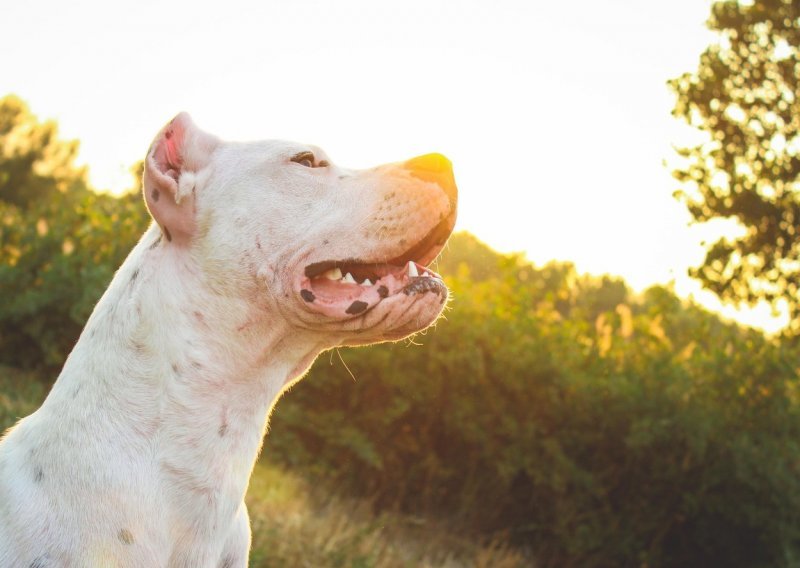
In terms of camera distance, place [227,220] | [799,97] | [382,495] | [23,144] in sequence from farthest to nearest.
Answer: [23,144]
[799,97]
[382,495]
[227,220]

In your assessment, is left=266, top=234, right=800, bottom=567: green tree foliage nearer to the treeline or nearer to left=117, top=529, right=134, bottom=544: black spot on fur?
the treeline

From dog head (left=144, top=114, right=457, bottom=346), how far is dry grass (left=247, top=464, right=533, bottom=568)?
314 cm

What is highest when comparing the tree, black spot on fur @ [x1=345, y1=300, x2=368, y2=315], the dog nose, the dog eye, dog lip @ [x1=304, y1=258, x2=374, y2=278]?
the dog nose

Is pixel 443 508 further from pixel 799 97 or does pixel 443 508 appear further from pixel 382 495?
pixel 799 97

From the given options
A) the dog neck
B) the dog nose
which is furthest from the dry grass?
the dog nose

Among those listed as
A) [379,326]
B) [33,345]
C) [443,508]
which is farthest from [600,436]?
[379,326]

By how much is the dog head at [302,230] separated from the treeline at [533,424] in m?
6.72

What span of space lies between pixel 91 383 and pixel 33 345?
838 centimetres

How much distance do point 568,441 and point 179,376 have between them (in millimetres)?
8403

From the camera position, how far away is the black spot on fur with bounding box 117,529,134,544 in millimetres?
2447

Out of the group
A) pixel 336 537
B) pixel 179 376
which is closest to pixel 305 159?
pixel 179 376

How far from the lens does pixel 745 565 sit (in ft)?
33.8

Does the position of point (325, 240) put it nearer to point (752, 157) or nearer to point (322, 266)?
point (322, 266)

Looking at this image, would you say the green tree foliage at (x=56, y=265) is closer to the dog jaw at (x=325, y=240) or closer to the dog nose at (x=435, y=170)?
the dog jaw at (x=325, y=240)
